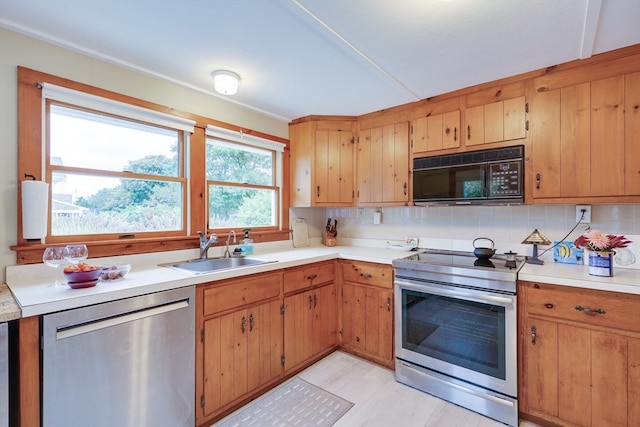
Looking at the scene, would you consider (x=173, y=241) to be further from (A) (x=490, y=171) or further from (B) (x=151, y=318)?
(A) (x=490, y=171)

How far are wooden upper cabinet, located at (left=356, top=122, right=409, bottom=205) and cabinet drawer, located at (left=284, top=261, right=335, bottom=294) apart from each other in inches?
31.2

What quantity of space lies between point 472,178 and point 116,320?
2.48m

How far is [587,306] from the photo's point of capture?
5.40ft

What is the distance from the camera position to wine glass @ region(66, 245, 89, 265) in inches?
61.8

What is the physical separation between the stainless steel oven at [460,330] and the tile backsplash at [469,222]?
32 cm

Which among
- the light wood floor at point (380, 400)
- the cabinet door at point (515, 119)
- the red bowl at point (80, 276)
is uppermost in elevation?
the cabinet door at point (515, 119)

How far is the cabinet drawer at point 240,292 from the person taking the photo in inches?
71.8

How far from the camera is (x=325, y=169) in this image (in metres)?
3.02

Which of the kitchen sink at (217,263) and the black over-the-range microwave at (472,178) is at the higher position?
the black over-the-range microwave at (472,178)

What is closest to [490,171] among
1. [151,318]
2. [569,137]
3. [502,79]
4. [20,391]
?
[569,137]

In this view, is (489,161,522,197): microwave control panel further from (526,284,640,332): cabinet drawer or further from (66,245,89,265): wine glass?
(66,245,89,265): wine glass

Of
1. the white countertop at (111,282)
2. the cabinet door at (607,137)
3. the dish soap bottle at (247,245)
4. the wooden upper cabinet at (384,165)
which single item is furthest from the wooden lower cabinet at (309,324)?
the cabinet door at (607,137)

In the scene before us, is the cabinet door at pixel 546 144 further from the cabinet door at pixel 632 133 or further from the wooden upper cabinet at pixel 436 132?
the wooden upper cabinet at pixel 436 132

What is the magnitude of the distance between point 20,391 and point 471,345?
2.41 m
